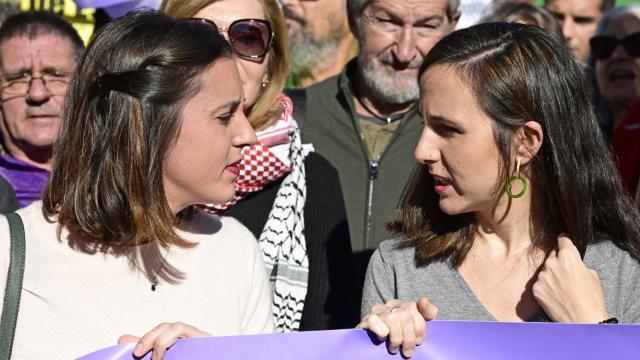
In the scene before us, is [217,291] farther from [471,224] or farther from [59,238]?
[471,224]

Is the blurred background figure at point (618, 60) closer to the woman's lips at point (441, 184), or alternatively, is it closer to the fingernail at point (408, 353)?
the woman's lips at point (441, 184)

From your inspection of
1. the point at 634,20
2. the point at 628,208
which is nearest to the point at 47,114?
the point at 628,208

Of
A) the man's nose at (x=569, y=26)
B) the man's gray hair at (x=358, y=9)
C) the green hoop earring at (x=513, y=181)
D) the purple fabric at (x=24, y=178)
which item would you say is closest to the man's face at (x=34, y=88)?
the purple fabric at (x=24, y=178)

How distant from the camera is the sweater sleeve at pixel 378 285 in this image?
10.6 ft

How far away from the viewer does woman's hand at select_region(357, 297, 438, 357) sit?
2.62 m

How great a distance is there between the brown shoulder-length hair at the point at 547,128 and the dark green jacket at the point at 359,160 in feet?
3.96

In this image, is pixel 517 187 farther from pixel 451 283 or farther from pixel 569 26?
pixel 569 26

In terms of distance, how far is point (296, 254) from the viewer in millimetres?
3898

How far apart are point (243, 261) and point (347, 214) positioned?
138cm

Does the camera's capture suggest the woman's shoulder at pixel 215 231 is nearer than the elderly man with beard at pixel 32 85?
Yes

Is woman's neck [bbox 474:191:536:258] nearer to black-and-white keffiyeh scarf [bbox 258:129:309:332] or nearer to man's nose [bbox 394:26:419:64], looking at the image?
black-and-white keffiyeh scarf [bbox 258:129:309:332]

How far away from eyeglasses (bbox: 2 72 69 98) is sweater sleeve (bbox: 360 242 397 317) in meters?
1.86

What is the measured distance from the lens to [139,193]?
2967 mm

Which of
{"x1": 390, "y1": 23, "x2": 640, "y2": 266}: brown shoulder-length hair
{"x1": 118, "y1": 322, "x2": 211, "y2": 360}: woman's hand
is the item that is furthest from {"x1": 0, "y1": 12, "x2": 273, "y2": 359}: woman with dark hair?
{"x1": 390, "y1": 23, "x2": 640, "y2": 266}: brown shoulder-length hair
